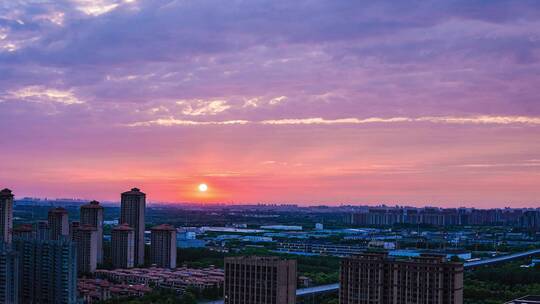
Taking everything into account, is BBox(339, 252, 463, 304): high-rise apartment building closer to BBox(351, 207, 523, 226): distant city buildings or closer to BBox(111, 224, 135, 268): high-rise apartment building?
BBox(111, 224, 135, 268): high-rise apartment building

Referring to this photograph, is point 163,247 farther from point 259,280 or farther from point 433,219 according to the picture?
point 433,219

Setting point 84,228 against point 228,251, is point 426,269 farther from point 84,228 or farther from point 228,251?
point 228,251

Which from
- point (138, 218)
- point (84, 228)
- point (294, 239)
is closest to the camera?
point (84, 228)

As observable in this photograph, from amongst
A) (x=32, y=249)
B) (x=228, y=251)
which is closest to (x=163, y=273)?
(x=32, y=249)

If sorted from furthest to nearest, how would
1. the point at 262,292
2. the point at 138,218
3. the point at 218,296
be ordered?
the point at 138,218
the point at 218,296
the point at 262,292

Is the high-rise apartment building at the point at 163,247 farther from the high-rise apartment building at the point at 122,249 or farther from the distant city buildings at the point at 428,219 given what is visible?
the distant city buildings at the point at 428,219

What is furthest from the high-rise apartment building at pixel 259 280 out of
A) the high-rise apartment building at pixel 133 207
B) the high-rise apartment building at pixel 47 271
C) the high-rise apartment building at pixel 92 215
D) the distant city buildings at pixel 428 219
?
the distant city buildings at pixel 428 219
